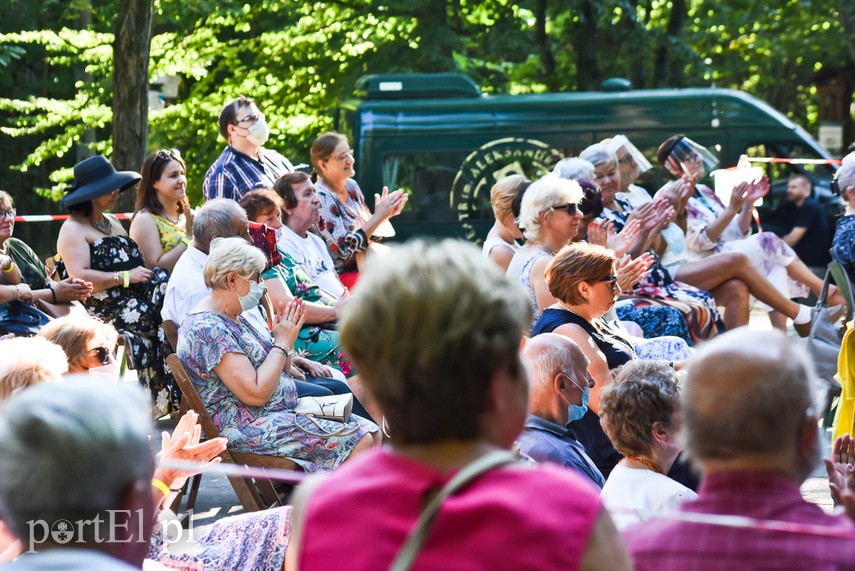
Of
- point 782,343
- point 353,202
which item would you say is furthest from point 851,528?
point 353,202

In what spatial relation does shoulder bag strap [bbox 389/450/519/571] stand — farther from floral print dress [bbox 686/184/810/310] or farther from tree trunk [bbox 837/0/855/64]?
tree trunk [bbox 837/0/855/64]

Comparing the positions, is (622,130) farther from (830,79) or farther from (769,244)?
(830,79)

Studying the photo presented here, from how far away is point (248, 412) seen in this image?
5.13 meters

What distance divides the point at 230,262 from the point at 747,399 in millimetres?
3387

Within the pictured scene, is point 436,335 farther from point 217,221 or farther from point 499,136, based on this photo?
point 499,136

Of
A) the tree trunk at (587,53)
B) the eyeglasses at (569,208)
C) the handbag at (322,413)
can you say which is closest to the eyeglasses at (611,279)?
the eyeglasses at (569,208)

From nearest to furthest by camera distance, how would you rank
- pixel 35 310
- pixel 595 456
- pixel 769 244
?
pixel 595 456
pixel 35 310
pixel 769 244

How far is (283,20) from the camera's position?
653 inches

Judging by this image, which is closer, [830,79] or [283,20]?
[283,20]

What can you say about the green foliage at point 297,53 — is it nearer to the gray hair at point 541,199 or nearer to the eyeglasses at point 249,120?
the eyeglasses at point 249,120

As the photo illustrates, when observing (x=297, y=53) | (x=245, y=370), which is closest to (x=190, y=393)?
(x=245, y=370)

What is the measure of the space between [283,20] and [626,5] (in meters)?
4.61

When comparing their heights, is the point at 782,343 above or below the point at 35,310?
above

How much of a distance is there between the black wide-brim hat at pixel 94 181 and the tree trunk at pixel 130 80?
424 centimetres
